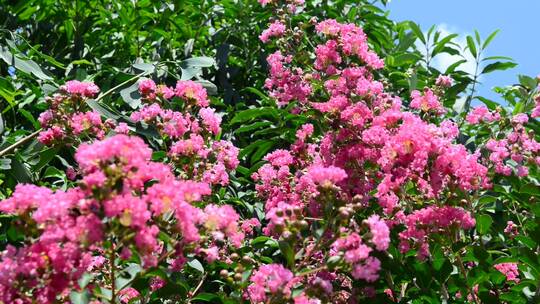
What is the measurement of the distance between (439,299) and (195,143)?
3.72 ft

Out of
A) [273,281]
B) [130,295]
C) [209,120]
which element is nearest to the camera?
[273,281]

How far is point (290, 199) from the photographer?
306 cm

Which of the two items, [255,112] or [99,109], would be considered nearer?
[99,109]

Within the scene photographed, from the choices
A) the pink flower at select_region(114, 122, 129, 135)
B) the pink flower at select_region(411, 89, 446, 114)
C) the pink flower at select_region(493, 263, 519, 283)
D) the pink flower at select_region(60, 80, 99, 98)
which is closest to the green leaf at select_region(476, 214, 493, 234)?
the pink flower at select_region(493, 263, 519, 283)

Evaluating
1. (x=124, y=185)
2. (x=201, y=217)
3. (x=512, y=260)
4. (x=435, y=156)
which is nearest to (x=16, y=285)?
(x=124, y=185)

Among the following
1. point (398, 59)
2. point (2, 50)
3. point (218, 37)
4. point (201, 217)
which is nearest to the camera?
point (201, 217)

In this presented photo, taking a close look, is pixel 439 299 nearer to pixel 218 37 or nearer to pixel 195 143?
pixel 195 143

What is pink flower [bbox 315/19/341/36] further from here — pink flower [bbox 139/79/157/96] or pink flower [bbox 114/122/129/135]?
pink flower [bbox 114/122/129/135]

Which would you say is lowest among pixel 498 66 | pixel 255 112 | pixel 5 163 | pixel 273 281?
pixel 5 163

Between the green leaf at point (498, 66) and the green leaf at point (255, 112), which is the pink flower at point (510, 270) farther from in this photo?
the green leaf at point (498, 66)

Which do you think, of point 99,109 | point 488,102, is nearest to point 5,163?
point 99,109

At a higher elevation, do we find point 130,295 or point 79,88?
point 79,88

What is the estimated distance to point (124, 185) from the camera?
168 cm

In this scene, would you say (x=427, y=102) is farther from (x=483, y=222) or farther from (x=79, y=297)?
(x=79, y=297)
